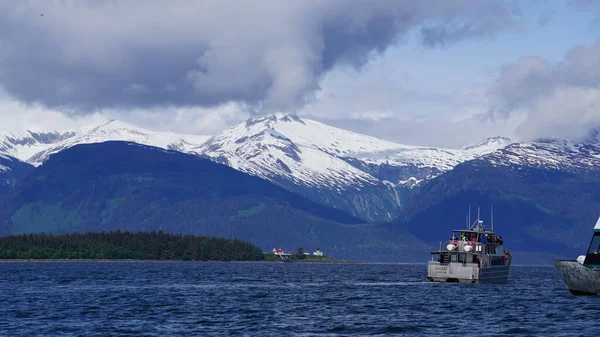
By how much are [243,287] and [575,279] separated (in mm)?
68544

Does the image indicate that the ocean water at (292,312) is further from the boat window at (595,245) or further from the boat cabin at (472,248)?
the boat cabin at (472,248)

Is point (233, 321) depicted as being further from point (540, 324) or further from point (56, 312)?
point (540, 324)

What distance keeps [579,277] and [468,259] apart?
5556cm

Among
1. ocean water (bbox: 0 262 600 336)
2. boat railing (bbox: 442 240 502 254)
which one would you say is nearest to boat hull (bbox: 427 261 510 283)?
boat railing (bbox: 442 240 502 254)

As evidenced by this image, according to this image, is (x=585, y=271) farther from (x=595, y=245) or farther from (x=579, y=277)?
(x=595, y=245)

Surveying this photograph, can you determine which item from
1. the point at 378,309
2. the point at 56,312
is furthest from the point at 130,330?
the point at 378,309

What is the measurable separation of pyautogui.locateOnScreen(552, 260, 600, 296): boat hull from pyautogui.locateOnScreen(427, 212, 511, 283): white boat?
158ft

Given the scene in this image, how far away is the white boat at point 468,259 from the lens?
179 m

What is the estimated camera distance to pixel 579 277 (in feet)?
418

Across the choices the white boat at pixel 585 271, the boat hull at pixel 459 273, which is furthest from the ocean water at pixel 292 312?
the boat hull at pixel 459 273

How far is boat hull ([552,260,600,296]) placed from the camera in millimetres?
125312

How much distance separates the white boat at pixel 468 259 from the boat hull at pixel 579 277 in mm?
48256

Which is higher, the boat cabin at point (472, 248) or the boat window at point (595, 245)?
the boat cabin at point (472, 248)

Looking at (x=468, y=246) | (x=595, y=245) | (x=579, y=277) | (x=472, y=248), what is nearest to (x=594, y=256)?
(x=595, y=245)
